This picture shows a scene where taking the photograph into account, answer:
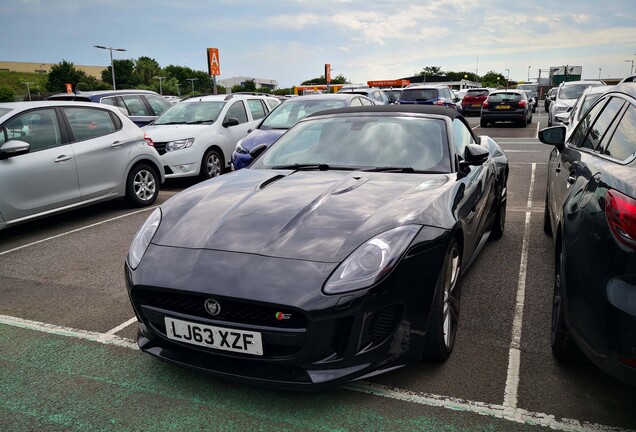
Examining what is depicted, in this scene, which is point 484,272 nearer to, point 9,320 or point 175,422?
point 175,422

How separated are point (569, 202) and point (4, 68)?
16328 centimetres

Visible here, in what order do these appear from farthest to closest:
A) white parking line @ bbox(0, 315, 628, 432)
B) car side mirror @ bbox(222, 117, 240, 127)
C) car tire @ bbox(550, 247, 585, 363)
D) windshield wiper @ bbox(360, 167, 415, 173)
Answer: car side mirror @ bbox(222, 117, 240, 127)
windshield wiper @ bbox(360, 167, 415, 173)
car tire @ bbox(550, 247, 585, 363)
white parking line @ bbox(0, 315, 628, 432)

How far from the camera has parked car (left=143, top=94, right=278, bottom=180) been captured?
362 inches

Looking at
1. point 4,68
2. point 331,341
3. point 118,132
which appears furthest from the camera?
point 4,68

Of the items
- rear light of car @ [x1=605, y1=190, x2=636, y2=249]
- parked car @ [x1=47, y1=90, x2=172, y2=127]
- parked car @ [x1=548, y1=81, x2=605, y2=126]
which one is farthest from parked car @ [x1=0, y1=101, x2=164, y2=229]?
parked car @ [x1=548, y1=81, x2=605, y2=126]

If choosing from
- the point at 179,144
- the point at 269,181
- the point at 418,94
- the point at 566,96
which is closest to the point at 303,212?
the point at 269,181

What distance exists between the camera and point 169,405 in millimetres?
2686

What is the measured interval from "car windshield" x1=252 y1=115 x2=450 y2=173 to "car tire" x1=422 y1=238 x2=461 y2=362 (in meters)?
0.85

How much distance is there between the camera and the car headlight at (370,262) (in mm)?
2471

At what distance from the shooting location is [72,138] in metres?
6.68

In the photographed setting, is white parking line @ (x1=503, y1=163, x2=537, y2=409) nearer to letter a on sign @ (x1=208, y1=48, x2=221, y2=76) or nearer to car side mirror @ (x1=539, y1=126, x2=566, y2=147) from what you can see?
car side mirror @ (x1=539, y1=126, x2=566, y2=147)

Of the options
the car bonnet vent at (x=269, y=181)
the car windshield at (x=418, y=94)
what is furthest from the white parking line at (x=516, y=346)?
the car windshield at (x=418, y=94)

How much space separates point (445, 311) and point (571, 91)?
17.5 metres

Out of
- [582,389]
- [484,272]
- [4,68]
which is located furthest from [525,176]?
[4,68]
